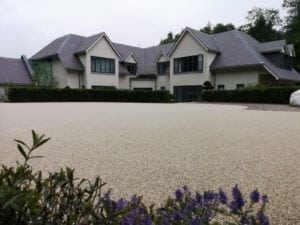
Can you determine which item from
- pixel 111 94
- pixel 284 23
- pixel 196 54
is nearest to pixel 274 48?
pixel 196 54

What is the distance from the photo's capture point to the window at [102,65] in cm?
2778

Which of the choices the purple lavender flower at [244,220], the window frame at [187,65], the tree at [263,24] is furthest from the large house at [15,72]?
the tree at [263,24]

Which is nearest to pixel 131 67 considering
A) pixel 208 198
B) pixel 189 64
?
pixel 189 64

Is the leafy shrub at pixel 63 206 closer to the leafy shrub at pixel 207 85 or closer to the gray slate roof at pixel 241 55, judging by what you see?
the gray slate roof at pixel 241 55

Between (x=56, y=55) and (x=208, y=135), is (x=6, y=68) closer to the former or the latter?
(x=56, y=55)

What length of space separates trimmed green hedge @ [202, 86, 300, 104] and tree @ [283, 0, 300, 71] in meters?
18.0

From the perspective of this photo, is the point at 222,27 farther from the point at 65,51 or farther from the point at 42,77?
the point at 42,77

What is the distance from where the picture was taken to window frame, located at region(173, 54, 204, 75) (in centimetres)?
2677

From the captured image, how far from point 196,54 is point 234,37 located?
441 cm

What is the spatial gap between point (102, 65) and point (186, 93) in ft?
31.2

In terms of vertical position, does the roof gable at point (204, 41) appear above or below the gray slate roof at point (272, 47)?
above

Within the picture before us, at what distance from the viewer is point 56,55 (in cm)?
2664

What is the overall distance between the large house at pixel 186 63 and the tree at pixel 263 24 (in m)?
11.6

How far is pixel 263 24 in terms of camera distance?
39.2 metres
